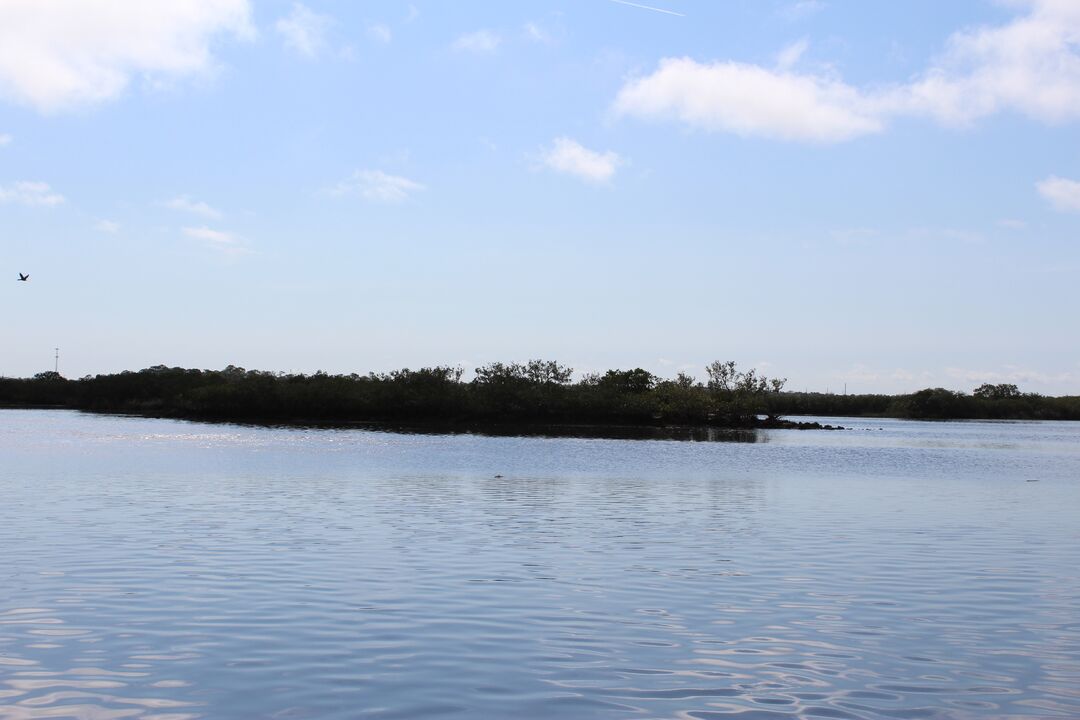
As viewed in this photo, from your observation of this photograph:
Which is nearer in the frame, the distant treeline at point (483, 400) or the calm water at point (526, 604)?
the calm water at point (526, 604)

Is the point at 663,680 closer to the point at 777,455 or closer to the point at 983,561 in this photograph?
the point at 983,561

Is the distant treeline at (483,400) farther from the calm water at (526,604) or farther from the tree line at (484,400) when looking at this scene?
the calm water at (526,604)

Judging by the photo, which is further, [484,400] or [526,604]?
[484,400]

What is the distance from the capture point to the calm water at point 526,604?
11.4 meters

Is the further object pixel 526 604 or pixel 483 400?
pixel 483 400

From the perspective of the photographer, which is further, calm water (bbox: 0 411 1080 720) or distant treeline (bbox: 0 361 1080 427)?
distant treeline (bbox: 0 361 1080 427)

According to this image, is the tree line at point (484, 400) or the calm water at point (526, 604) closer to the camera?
the calm water at point (526, 604)

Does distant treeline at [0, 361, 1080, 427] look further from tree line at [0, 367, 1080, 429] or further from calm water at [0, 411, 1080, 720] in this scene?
calm water at [0, 411, 1080, 720]

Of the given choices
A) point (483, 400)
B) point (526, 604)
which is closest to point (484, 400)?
point (483, 400)

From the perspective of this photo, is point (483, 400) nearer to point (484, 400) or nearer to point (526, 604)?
point (484, 400)

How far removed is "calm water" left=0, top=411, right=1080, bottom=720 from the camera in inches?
450

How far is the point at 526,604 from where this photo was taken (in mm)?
16453

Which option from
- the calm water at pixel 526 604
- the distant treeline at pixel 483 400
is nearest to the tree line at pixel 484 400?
the distant treeline at pixel 483 400

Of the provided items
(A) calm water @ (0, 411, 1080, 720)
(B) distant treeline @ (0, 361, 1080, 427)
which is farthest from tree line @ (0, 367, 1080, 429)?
(A) calm water @ (0, 411, 1080, 720)
